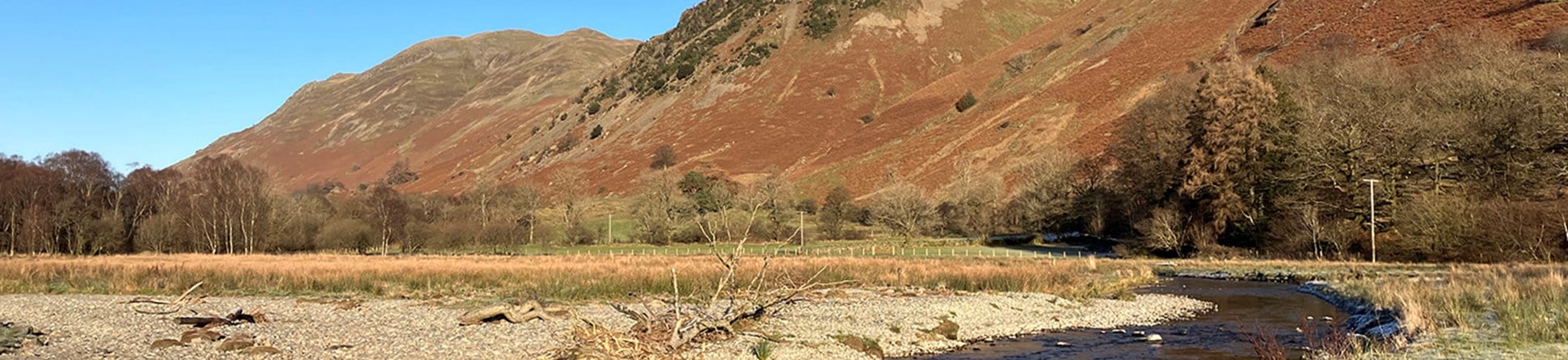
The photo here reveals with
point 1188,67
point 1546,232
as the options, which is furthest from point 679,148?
point 1546,232

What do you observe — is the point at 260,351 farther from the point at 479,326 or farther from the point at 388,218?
the point at 388,218

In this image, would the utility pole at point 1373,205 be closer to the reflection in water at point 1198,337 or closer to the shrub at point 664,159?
the reflection in water at point 1198,337

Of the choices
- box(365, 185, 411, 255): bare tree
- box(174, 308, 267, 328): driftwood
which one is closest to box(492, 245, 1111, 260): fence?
box(365, 185, 411, 255): bare tree

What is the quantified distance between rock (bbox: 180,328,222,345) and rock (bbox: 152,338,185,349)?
0.30ft

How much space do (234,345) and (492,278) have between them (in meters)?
15.8

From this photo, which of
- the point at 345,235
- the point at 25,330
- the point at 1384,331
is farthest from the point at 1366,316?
the point at 345,235

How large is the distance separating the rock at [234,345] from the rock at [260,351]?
0.16 m

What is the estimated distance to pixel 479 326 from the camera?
62.6ft

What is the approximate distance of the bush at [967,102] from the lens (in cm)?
10275

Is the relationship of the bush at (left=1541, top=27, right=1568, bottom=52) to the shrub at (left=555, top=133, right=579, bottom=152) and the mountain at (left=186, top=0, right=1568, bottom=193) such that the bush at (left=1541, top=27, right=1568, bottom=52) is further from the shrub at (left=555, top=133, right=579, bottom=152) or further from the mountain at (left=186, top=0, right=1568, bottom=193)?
A: the shrub at (left=555, top=133, right=579, bottom=152)

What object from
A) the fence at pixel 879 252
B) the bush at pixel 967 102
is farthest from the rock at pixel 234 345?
the bush at pixel 967 102

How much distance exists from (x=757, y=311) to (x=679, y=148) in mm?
90745

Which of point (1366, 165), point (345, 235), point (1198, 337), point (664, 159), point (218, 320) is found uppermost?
point (664, 159)

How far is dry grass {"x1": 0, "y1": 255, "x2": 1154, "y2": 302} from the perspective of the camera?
92.6 feet
